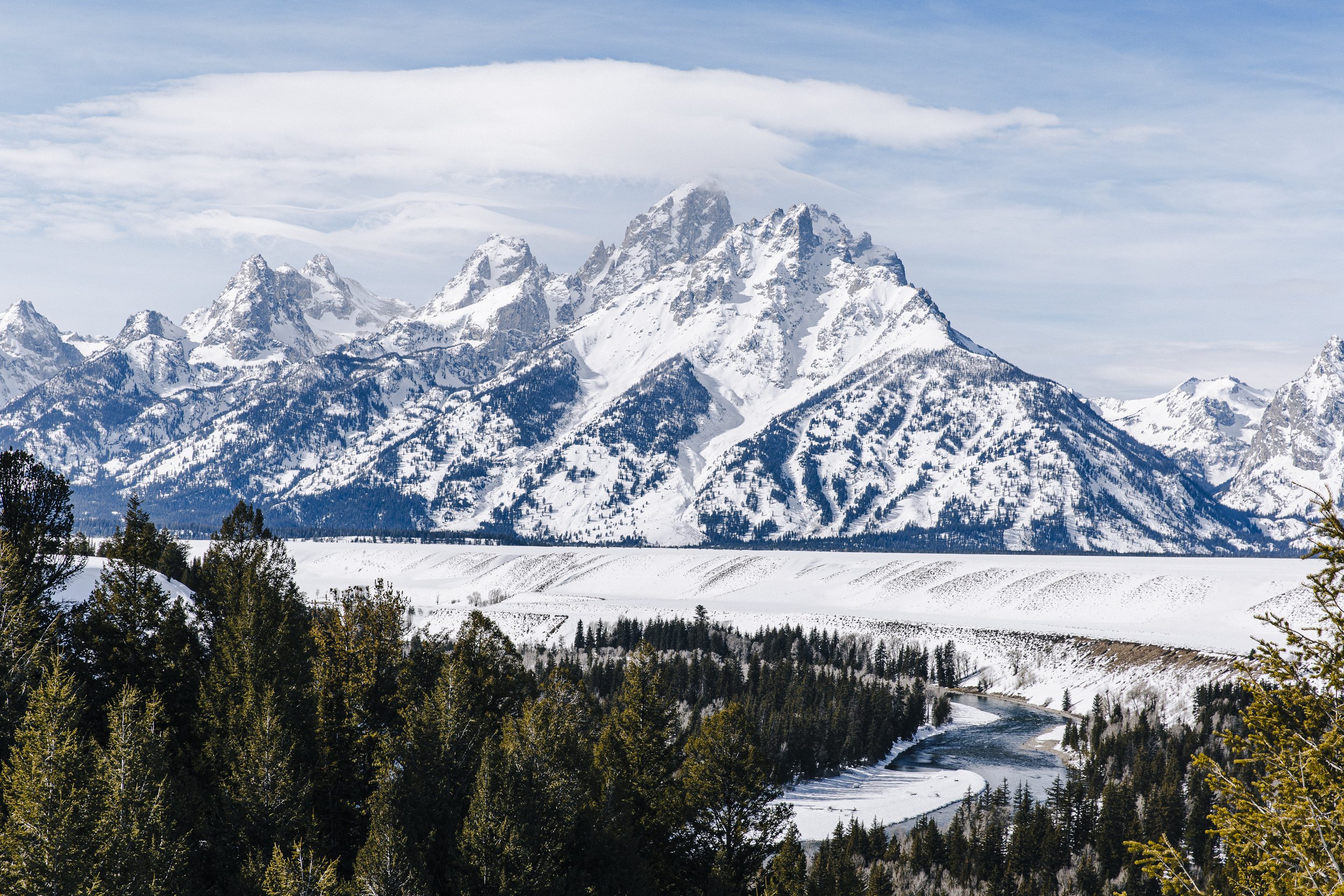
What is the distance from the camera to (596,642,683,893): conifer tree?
40031 millimetres

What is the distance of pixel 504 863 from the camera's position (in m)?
29.6

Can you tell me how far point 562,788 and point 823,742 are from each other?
7387 centimetres

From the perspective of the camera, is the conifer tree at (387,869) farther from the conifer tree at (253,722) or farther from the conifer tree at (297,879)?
the conifer tree at (253,722)

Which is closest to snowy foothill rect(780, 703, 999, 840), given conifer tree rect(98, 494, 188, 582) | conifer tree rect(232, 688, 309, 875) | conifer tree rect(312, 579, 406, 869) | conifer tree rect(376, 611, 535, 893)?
conifer tree rect(312, 579, 406, 869)

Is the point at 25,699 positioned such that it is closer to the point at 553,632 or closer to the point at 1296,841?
the point at 1296,841

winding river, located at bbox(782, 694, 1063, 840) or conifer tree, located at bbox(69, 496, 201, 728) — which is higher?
conifer tree, located at bbox(69, 496, 201, 728)

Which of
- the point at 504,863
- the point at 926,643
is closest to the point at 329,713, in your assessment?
the point at 504,863

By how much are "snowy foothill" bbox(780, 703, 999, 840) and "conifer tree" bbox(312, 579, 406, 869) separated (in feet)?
145

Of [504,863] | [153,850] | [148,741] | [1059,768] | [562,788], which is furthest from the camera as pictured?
[1059,768]

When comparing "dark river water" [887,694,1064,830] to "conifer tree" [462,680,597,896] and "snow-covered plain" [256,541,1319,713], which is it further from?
"conifer tree" [462,680,597,896]

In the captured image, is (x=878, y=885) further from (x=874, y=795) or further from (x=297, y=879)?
(x=297, y=879)

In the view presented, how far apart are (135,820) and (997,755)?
96.7m

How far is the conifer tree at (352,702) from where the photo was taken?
37156 millimetres

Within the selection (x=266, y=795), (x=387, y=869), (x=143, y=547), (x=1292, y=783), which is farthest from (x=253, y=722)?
(x=143, y=547)
